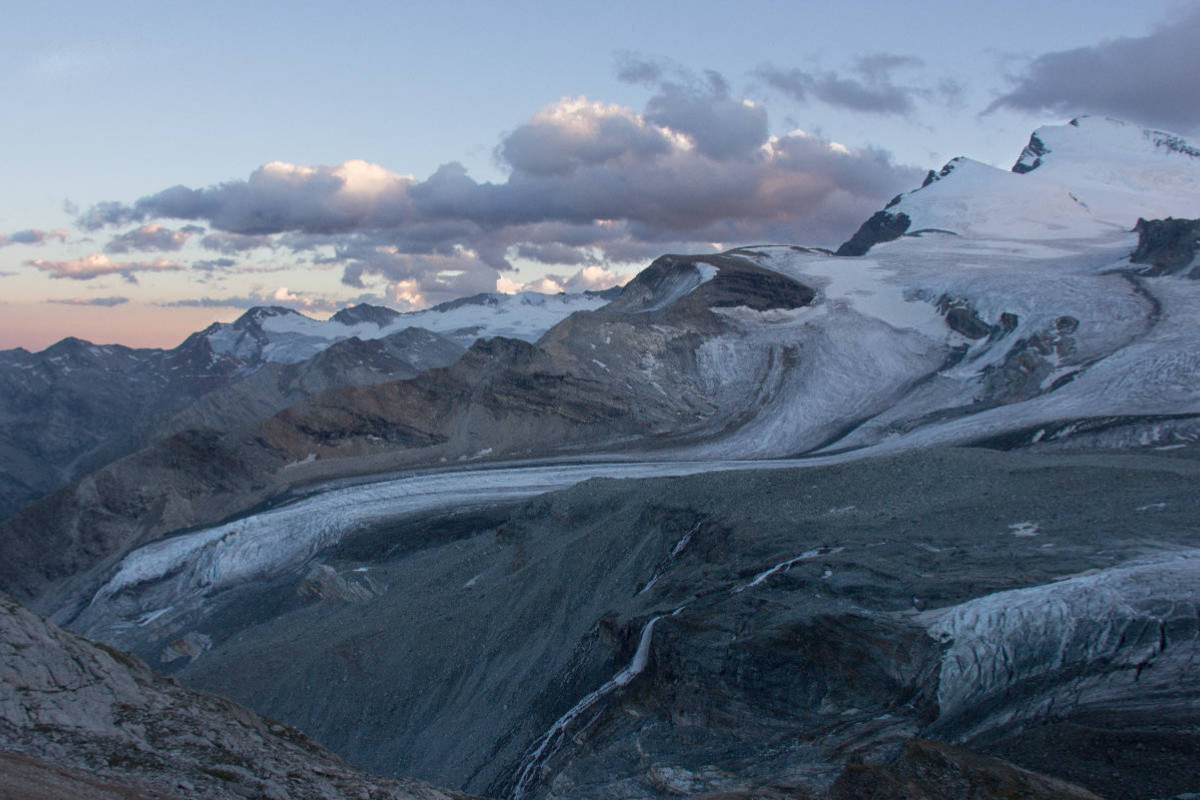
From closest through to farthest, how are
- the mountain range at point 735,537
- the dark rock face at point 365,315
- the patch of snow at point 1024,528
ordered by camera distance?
the mountain range at point 735,537 < the patch of snow at point 1024,528 < the dark rock face at point 365,315

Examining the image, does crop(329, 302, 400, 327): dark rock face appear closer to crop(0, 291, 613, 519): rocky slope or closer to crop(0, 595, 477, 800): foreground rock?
crop(0, 291, 613, 519): rocky slope

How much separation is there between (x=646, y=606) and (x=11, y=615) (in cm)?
852

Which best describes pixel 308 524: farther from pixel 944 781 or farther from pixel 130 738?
pixel 944 781

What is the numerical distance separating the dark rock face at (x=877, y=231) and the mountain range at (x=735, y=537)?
4815mm

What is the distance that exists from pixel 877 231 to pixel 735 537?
75.0 metres

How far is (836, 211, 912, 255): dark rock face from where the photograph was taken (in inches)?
3209

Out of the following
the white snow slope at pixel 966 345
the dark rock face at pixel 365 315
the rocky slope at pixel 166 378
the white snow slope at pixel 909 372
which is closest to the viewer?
the white snow slope at pixel 909 372

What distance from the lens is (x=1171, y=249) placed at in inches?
1930

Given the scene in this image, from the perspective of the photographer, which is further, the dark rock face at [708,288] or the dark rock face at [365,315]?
the dark rock face at [365,315]

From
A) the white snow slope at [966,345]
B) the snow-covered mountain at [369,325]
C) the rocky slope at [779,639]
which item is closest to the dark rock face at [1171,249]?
the white snow slope at [966,345]

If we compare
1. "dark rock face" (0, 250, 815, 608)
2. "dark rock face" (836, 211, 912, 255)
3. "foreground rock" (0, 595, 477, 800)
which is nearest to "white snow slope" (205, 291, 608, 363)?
"dark rock face" (836, 211, 912, 255)

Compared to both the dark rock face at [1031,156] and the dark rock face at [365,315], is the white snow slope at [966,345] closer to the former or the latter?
the dark rock face at [1031,156]

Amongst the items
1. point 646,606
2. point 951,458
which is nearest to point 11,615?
point 646,606

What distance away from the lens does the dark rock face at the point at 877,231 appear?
8150cm
